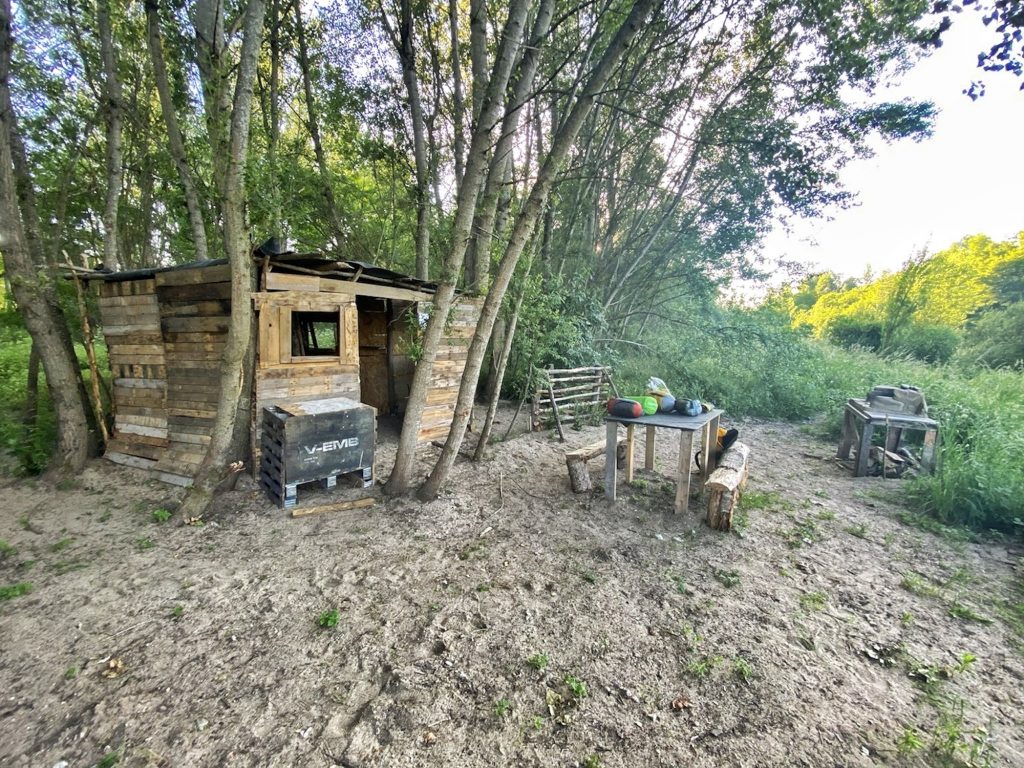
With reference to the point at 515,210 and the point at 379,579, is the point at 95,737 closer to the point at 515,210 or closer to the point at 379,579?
the point at 379,579

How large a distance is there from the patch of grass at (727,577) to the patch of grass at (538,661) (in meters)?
1.62

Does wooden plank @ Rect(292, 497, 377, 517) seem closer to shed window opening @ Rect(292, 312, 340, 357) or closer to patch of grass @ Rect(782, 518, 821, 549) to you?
shed window opening @ Rect(292, 312, 340, 357)

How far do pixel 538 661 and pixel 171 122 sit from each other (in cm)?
663

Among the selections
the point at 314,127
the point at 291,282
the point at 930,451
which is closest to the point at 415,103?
the point at 314,127

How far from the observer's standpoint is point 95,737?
6.04 feet

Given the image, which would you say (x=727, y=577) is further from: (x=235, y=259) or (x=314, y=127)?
(x=314, y=127)

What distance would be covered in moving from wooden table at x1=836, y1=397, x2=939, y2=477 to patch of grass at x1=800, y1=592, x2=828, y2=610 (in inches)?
140

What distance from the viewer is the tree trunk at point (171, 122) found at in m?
4.12

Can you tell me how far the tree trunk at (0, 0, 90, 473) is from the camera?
3.90 meters

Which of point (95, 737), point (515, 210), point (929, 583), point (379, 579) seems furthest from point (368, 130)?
point (929, 583)

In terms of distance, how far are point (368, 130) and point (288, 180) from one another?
2.61m

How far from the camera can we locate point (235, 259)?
11.2 feet

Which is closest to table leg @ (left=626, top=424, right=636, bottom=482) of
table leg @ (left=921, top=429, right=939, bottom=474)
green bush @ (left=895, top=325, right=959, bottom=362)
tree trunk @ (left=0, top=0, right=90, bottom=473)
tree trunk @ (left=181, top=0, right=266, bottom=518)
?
table leg @ (left=921, top=429, right=939, bottom=474)

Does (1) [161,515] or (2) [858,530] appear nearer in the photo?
(1) [161,515]
